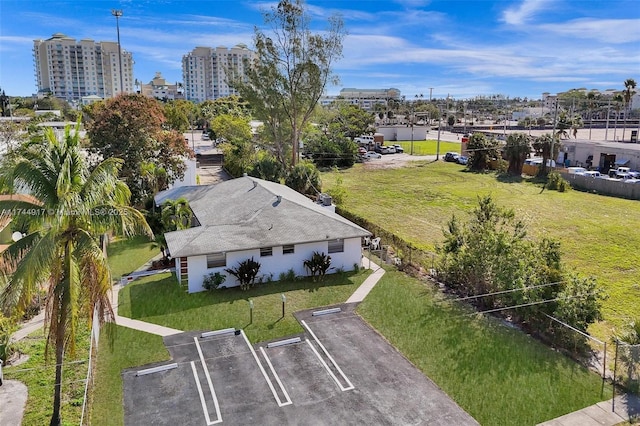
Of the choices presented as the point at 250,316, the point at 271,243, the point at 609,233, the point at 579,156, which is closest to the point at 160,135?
the point at 271,243

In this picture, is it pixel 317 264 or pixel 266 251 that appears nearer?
pixel 266 251

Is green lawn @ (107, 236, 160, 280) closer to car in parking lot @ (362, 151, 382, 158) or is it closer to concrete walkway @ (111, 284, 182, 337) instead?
concrete walkway @ (111, 284, 182, 337)

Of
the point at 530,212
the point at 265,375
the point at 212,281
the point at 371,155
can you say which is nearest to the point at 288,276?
the point at 212,281

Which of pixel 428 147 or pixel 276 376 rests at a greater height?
pixel 428 147

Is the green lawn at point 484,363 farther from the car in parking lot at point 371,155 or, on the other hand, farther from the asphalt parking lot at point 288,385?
the car in parking lot at point 371,155

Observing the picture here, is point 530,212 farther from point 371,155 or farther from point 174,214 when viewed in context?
point 371,155

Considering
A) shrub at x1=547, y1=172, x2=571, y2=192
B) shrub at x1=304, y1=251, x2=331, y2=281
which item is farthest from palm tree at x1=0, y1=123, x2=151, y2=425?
shrub at x1=547, y1=172, x2=571, y2=192
